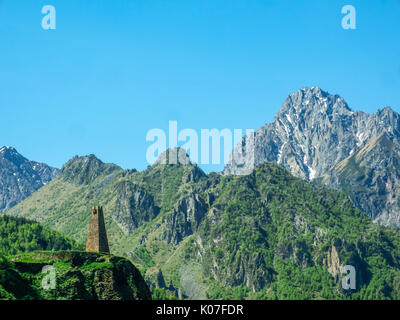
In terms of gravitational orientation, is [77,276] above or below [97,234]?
below

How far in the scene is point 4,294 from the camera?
109 metres

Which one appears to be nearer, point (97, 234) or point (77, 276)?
point (77, 276)

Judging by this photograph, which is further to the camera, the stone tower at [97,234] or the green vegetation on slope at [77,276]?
the stone tower at [97,234]

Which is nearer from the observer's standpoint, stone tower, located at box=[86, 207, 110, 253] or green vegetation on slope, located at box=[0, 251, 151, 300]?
green vegetation on slope, located at box=[0, 251, 151, 300]

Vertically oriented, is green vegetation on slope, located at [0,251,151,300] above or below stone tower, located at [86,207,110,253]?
below

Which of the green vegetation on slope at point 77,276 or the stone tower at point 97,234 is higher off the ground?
the stone tower at point 97,234
